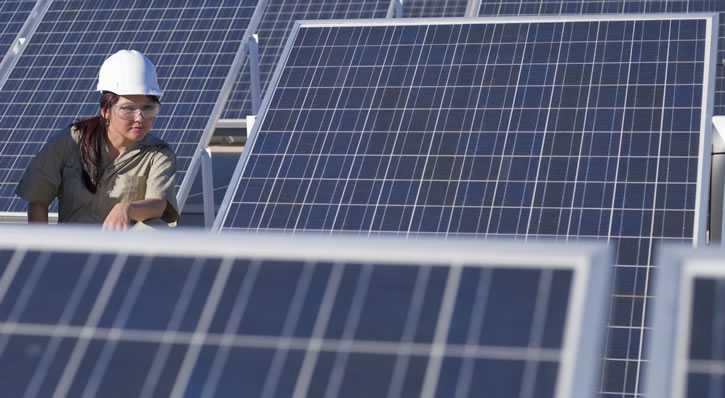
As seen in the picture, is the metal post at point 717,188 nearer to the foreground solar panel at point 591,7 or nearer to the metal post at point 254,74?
the metal post at point 254,74

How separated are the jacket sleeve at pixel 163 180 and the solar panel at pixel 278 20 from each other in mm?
10517

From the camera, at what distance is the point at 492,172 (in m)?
11.4

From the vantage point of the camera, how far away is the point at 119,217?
6.90m

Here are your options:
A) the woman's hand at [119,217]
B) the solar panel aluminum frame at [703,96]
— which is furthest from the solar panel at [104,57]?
the woman's hand at [119,217]

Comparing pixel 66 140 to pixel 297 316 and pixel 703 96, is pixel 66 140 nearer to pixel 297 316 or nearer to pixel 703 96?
pixel 297 316

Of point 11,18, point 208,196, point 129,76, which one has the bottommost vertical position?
point 129,76

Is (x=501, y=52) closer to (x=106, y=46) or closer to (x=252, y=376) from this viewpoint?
(x=106, y=46)

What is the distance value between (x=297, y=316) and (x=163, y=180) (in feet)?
9.20

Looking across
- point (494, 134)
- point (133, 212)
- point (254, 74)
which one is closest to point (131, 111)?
point (133, 212)

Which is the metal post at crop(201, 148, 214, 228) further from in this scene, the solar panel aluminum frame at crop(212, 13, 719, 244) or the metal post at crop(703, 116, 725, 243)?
the metal post at crop(703, 116, 725, 243)

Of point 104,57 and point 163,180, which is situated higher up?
point 104,57

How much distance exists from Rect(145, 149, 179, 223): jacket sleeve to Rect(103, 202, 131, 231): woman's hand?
37cm

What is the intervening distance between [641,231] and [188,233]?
19.1ft

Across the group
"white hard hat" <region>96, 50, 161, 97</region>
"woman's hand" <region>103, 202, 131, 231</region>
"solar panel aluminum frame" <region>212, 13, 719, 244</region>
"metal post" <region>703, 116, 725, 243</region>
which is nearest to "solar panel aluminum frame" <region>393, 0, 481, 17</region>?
"solar panel aluminum frame" <region>212, 13, 719, 244</region>
